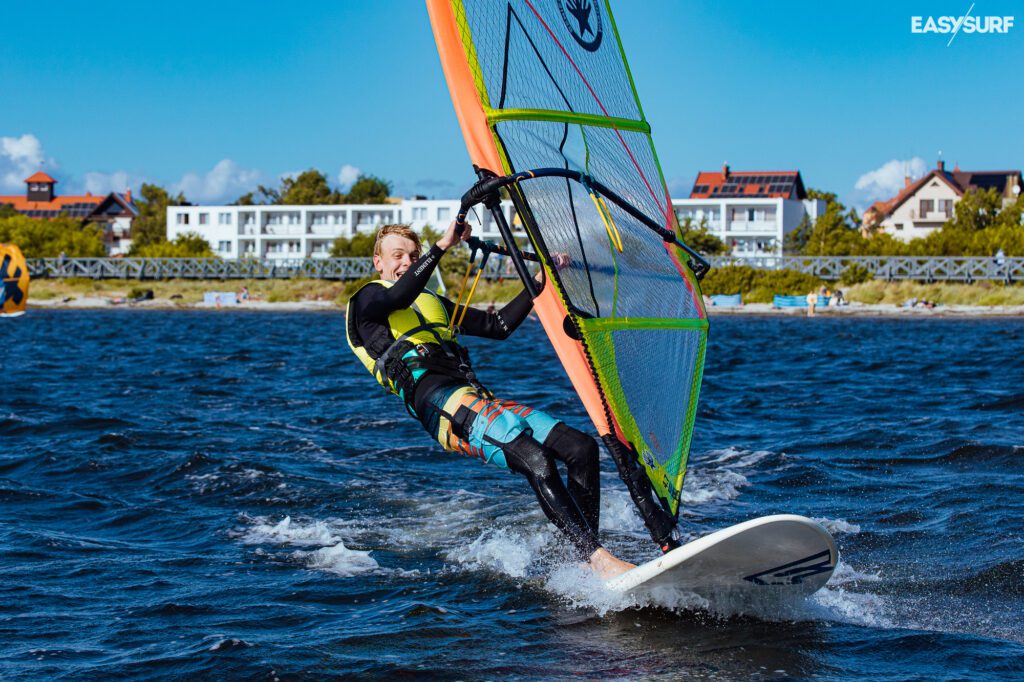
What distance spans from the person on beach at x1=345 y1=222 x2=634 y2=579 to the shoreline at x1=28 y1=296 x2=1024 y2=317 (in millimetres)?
41764

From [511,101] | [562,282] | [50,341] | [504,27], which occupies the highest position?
[504,27]

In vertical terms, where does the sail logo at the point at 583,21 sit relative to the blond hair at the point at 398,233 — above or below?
above

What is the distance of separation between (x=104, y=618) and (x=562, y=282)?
8.61 ft

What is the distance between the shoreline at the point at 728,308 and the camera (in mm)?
44531

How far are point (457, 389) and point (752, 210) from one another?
7242 centimetres

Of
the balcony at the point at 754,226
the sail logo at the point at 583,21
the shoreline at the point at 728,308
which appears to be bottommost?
the shoreline at the point at 728,308

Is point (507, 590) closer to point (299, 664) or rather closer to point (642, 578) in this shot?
point (642, 578)

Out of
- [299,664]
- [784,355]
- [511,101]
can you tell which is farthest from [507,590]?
[784,355]

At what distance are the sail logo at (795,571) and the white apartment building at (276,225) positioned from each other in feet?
249

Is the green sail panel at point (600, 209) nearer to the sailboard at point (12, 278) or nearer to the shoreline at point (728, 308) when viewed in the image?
the sailboard at point (12, 278)

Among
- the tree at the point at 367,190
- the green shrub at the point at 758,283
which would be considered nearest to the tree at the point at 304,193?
the tree at the point at 367,190

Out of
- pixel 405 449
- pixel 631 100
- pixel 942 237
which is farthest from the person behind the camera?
pixel 942 237

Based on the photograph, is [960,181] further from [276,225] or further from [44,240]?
[44,240]

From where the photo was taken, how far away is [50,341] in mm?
27938
